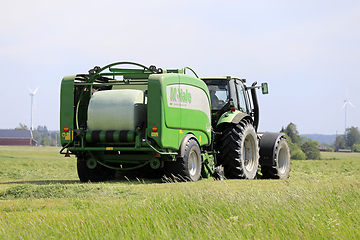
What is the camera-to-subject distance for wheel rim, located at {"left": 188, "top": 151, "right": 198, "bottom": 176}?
11275mm

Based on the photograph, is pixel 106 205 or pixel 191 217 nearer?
pixel 191 217

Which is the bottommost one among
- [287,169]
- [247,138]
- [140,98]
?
[287,169]

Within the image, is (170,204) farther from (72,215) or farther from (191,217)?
(72,215)

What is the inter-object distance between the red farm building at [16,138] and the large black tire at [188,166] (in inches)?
5075

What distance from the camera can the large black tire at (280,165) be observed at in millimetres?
14164

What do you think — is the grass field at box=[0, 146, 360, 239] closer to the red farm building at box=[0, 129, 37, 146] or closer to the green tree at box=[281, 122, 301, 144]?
the green tree at box=[281, 122, 301, 144]

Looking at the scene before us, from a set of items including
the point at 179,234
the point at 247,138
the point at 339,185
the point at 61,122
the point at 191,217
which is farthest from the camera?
the point at 247,138

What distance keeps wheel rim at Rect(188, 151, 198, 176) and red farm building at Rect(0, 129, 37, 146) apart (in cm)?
12887

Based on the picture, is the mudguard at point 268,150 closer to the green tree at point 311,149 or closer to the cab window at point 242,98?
the cab window at point 242,98

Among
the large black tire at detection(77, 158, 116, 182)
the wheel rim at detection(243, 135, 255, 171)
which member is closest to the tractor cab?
the wheel rim at detection(243, 135, 255, 171)

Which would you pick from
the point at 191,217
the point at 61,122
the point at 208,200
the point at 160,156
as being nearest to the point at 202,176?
the point at 160,156

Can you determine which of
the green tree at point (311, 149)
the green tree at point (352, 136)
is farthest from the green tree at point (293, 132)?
the green tree at point (352, 136)

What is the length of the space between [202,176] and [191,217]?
5928 millimetres

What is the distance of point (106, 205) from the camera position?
7113 mm
